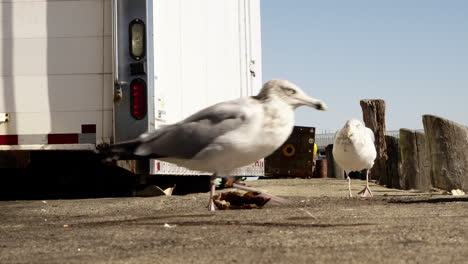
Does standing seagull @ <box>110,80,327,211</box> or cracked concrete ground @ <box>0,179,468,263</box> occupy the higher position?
standing seagull @ <box>110,80,327,211</box>

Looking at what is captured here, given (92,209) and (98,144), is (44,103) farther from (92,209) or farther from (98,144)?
(92,209)

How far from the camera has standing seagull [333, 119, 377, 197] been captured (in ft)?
38.9

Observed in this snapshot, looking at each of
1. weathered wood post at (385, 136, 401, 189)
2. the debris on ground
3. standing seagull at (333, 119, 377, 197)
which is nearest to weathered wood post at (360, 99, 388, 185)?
weathered wood post at (385, 136, 401, 189)

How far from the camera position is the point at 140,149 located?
6969mm

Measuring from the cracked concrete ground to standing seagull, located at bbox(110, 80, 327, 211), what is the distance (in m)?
0.51

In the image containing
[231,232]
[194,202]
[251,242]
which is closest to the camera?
[251,242]

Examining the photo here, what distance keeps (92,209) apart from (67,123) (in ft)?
4.01

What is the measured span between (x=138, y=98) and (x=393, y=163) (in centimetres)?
924

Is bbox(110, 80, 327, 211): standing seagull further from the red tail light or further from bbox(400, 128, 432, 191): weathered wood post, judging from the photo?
bbox(400, 128, 432, 191): weathered wood post

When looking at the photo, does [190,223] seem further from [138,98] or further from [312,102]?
[138,98]

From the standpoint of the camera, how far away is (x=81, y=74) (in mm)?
9562

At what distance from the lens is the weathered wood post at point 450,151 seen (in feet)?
42.3

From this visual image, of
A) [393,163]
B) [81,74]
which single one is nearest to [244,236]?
[81,74]

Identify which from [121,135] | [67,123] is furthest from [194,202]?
[67,123]
